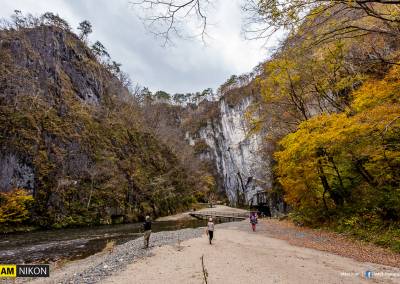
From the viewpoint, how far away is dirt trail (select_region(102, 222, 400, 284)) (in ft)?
25.0

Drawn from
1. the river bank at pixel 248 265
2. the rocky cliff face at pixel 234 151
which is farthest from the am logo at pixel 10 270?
the rocky cliff face at pixel 234 151

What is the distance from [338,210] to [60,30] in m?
57.8

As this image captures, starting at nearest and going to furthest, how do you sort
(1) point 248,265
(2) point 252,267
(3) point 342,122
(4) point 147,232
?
(2) point 252,267 → (1) point 248,265 → (3) point 342,122 → (4) point 147,232

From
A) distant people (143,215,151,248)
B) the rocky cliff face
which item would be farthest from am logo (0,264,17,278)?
the rocky cliff face

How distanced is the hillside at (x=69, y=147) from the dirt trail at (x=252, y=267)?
70.7 ft

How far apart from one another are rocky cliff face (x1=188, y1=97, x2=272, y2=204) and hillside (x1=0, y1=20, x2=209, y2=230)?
12.5 metres

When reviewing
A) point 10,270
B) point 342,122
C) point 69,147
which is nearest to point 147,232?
point 10,270

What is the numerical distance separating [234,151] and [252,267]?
59.7 metres

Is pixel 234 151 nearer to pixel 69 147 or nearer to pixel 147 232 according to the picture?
pixel 69 147

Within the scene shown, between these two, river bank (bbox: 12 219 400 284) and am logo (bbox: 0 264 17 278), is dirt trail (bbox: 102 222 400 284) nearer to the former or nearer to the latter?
river bank (bbox: 12 219 400 284)

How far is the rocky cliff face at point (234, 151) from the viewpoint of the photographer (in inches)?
2343

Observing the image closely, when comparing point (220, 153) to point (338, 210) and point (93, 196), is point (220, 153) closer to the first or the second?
point (93, 196)

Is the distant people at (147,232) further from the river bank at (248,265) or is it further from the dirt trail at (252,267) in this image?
the dirt trail at (252,267)

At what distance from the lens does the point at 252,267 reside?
8836mm
